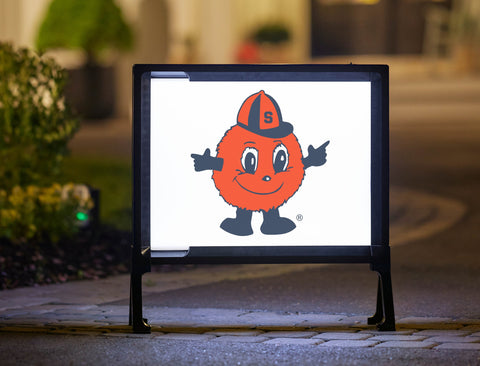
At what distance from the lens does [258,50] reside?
96.8 ft

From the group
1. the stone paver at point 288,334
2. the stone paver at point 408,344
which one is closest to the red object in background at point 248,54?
the stone paver at point 288,334

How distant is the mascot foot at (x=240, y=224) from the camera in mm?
5781

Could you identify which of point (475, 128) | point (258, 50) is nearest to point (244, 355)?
point (475, 128)

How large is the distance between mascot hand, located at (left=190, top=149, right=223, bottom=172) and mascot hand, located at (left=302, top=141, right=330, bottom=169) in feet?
1.49

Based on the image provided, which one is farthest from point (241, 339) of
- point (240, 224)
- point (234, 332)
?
point (240, 224)

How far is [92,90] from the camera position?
818 inches

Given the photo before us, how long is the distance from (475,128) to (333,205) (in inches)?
504

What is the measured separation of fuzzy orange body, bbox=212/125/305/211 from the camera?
5766 mm

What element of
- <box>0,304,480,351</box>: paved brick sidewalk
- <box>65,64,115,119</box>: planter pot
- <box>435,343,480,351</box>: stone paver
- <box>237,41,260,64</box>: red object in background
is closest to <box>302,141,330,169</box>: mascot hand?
<box>0,304,480,351</box>: paved brick sidewalk

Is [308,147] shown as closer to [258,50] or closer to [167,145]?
[167,145]

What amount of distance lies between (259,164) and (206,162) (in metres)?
0.28

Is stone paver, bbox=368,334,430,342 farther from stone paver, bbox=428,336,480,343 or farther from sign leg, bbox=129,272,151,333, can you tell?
sign leg, bbox=129,272,151,333

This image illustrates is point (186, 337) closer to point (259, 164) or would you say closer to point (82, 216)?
point (259, 164)

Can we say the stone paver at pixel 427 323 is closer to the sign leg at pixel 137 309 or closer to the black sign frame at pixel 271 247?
the black sign frame at pixel 271 247
